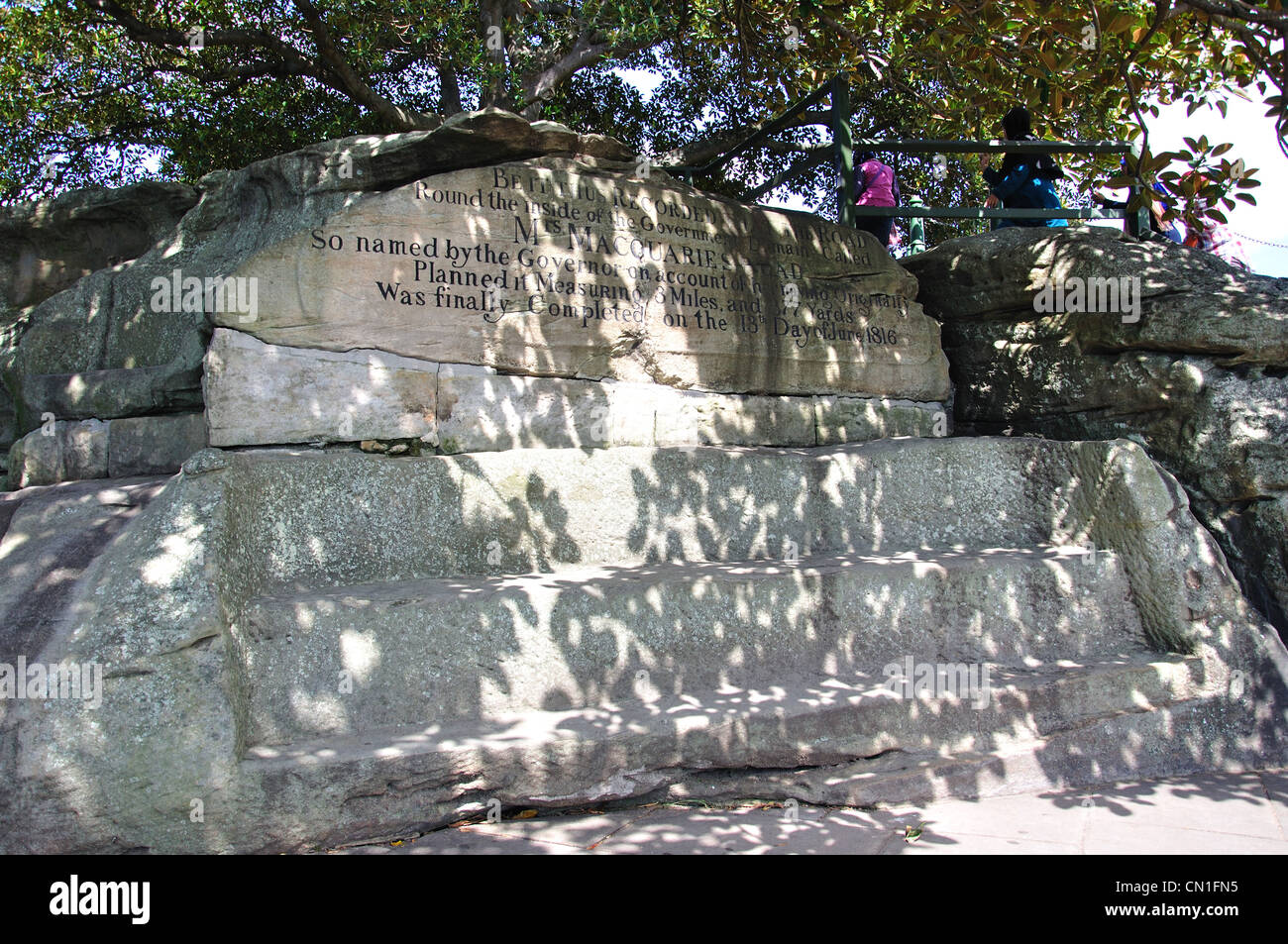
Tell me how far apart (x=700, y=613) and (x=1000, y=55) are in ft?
16.6

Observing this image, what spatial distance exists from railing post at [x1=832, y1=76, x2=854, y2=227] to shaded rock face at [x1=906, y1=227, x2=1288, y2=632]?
72cm

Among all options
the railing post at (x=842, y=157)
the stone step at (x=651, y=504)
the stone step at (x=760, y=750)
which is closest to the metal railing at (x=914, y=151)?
the railing post at (x=842, y=157)

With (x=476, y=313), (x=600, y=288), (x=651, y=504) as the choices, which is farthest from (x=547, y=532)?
(x=600, y=288)

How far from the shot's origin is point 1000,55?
6793 mm

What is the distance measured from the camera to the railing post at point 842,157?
7.03 meters

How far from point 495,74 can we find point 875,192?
409 centimetres

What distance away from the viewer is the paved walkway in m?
3.57

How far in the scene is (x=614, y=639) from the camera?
14.5 ft

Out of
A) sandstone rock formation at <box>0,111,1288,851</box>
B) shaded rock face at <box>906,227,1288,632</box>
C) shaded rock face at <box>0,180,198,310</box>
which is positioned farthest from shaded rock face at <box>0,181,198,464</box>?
shaded rock face at <box>906,227,1288,632</box>

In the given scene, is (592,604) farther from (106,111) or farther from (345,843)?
(106,111)

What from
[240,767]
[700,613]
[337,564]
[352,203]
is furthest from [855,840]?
[352,203]

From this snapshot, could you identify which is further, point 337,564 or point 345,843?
point 337,564

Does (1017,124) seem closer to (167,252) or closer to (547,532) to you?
(547,532)

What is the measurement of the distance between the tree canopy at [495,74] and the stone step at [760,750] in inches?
190
